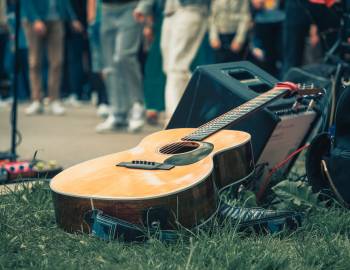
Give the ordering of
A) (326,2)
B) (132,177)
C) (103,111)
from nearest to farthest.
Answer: (132,177), (326,2), (103,111)

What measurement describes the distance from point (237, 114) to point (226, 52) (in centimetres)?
456

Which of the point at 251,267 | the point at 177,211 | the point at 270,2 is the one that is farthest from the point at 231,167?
the point at 270,2

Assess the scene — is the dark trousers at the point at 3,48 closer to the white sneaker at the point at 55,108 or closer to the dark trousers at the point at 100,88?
the dark trousers at the point at 100,88

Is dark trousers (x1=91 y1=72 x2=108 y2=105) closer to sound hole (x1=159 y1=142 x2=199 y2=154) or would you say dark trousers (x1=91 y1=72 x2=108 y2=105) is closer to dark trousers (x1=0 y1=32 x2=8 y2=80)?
dark trousers (x1=0 y1=32 x2=8 y2=80)

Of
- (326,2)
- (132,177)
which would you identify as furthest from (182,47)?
(132,177)

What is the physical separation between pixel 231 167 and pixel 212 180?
21 cm

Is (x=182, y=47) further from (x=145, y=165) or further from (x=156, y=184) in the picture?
(x=156, y=184)

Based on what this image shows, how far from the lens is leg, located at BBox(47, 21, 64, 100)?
9.25m

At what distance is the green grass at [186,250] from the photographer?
2631 mm

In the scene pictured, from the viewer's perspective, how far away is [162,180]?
9.38ft

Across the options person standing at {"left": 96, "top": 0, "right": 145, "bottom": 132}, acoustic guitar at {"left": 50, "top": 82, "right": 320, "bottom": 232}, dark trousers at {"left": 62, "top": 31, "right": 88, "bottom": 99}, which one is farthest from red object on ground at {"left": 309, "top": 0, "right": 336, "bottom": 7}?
dark trousers at {"left": 62, "top": 31, "right": 88, "bottom": 99}

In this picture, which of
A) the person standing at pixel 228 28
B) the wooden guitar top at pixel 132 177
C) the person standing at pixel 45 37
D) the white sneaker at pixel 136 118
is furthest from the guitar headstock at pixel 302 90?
the person standing at pixel 45 37

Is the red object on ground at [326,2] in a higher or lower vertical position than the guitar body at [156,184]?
higher

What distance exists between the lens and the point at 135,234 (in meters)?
2.81
